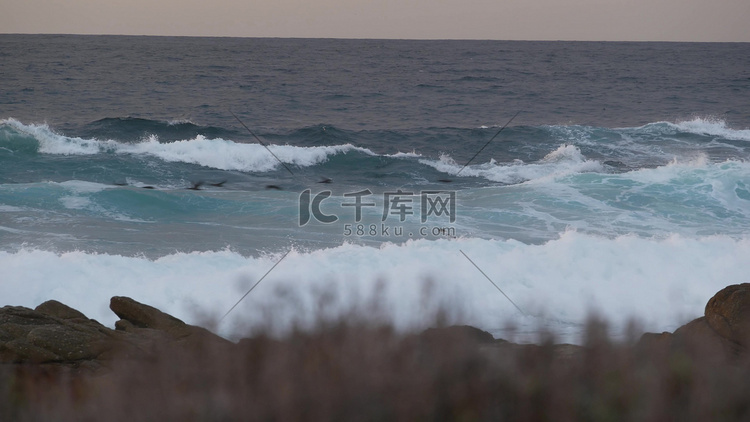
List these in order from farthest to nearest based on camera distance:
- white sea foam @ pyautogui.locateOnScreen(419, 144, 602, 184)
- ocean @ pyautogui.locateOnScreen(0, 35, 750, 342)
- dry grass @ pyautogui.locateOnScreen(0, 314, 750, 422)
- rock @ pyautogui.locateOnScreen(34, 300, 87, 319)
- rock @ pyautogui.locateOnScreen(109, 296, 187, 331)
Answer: white sea foam @ pyautogui.locateOnScreen(419, 144, 602, 184), ocean @ pyautogui.locateOnScreen(0, 35, 750, 342), rock @ pyautogui.locateOnScreen(109, 296, 187, 331), rock @ pyautogui.locateOnScreen(34, 300, 87, 319), dry grass @ pyautogui.locateOnScreen(0, 314, 750, 422)

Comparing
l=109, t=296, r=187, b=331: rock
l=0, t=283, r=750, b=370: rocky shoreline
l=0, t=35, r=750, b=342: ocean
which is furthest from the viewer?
l=0, t=35, r=750, b=342: ocean

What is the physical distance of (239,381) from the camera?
5.52 ft

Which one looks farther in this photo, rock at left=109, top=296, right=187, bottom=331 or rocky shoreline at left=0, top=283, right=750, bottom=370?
rock at left=109, top=296, right=187, bottom=331

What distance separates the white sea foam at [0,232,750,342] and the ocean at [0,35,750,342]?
0.12 ft

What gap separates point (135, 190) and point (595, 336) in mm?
14527

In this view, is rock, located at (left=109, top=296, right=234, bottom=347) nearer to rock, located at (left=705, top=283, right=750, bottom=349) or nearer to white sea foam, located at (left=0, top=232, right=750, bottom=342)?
white sea foam, located at (left=0, top=232, right=750, bottom=342)

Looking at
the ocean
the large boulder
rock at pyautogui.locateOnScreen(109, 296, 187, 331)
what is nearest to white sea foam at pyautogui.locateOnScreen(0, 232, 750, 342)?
the ocean

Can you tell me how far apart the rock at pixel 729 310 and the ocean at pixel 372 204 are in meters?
0.32

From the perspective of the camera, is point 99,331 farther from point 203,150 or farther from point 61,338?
point 203,150

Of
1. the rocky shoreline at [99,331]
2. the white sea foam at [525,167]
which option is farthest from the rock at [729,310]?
the white sea foam at [525,167]

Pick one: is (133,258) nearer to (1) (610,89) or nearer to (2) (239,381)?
(2) (239,381)

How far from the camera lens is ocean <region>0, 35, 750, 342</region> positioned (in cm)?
840

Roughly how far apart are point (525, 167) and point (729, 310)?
47.7 feet

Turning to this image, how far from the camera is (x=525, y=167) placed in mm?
19938
